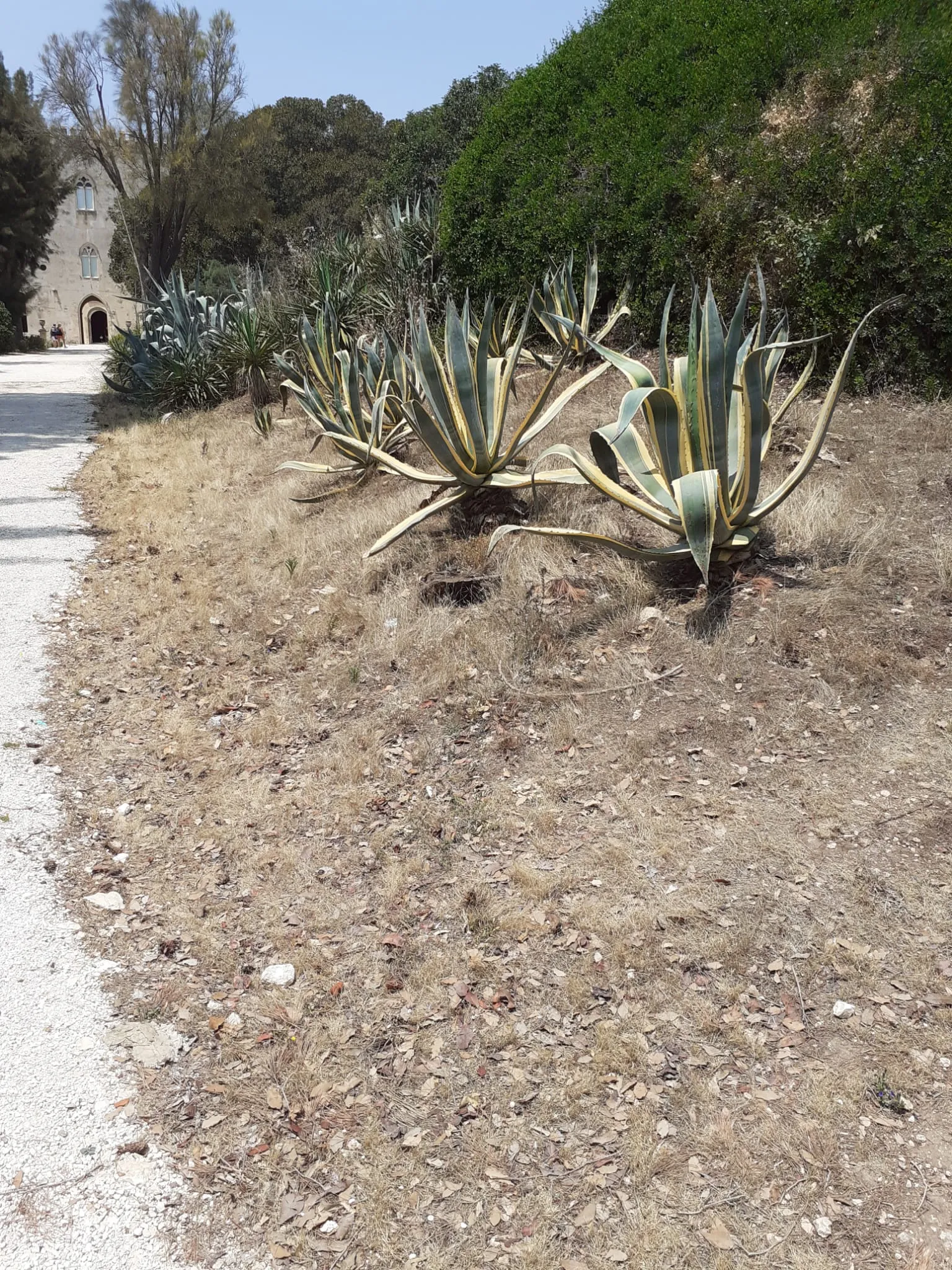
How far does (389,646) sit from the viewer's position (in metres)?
5.52

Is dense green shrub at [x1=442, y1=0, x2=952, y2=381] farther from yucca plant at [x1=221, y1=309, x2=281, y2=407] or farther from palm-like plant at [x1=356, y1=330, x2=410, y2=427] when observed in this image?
yucca plant at [x1=221, y1=309, x2=281, y2=407]

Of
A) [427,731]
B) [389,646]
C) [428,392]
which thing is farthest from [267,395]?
[427,731]

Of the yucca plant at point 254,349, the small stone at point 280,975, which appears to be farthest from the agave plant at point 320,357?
the small stone at point 280,975

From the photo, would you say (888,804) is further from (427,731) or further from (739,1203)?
(427,731)

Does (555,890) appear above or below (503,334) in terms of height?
below

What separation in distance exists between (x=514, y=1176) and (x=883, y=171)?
7762 mm

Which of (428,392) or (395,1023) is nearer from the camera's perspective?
(395,1023)

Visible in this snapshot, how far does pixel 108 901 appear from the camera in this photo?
3.86 meters

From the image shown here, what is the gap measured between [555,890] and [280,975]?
102cm

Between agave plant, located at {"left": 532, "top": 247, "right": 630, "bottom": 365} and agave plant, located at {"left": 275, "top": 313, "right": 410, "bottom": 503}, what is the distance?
1.52 m

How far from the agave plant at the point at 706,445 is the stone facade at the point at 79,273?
50985mm

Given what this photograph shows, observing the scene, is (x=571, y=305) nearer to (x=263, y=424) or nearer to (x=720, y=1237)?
(x=263, y=424)

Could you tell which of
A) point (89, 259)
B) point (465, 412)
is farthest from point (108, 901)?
point (89, 259)

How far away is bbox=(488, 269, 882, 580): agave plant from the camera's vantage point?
4.69 metres
